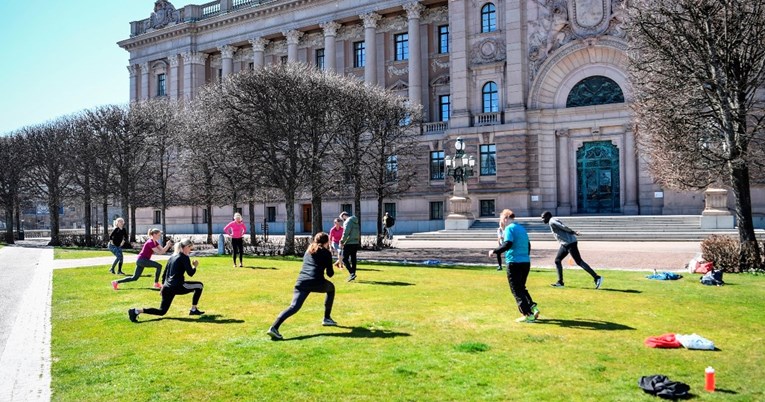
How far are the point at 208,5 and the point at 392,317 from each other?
191 ft

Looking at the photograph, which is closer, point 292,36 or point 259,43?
point 292,36

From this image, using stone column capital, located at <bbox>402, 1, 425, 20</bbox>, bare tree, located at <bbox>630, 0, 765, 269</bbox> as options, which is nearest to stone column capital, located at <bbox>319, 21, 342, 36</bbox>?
stone column capital, located at <bbox>402, 1, 425, 20</bbox>

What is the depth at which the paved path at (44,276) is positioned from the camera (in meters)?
8.03

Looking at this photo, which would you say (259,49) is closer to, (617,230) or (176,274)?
(617,230)

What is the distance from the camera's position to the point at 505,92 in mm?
45469

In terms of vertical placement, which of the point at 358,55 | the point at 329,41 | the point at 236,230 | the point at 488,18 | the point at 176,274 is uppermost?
the point at 329,41

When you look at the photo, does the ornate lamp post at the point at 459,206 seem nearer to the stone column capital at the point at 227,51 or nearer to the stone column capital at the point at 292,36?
the stone column capital at the point at 292,36

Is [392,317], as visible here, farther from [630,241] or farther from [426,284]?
[630,241]

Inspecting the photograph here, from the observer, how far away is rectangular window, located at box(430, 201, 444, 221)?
48.1 meters

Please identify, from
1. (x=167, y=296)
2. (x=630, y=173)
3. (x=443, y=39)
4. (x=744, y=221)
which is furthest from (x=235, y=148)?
(x=630, y=173)

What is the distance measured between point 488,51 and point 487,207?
37.3 feet

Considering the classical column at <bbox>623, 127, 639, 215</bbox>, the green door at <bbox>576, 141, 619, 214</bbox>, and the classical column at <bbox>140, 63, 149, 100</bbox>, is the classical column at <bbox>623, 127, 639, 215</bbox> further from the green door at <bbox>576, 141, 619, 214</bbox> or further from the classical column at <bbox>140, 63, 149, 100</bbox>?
the classical column at <bbox>140, 63, 149, 100</bbox>

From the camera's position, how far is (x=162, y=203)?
43.9 metres

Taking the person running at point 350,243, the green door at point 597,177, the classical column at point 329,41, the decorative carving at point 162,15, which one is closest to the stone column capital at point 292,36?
the classical column at point 329,41
